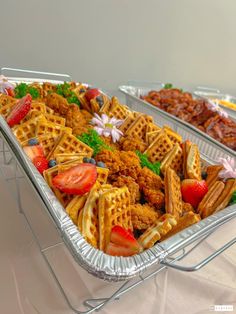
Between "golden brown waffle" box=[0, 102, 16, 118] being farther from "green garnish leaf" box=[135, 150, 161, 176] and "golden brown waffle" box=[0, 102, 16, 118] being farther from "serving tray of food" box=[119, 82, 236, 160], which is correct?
"serving tray of food" box=[119, 82, 236, 160]

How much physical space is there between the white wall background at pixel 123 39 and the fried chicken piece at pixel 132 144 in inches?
48.8

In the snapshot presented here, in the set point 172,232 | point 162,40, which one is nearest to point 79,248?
point 172,232

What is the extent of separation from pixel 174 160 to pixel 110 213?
458 mm

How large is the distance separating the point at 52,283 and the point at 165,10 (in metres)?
2.30

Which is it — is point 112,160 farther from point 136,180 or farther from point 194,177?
point 194,177

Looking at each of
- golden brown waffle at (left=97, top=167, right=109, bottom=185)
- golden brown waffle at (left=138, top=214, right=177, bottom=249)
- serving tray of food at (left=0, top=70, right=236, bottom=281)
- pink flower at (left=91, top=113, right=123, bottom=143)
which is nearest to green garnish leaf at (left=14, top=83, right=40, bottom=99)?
serving tray of food at (left=0, top=70, right=236, bottom=281)

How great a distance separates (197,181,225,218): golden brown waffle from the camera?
840 mm

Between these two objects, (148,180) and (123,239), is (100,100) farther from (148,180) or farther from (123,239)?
(123,239)

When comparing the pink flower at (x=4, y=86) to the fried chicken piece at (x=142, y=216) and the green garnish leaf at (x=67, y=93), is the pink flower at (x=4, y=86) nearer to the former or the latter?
the green garnish leaf at (x=67, y=93)

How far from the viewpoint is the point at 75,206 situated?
0.69 m

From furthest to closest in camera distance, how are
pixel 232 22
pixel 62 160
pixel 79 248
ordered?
pixel 232 22
pixel 62 160
pixel 79 248

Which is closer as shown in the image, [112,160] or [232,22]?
[112,160]

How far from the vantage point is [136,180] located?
2.93 ft

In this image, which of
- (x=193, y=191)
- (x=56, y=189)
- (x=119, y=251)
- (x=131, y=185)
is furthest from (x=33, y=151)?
(x=193, y=191)
